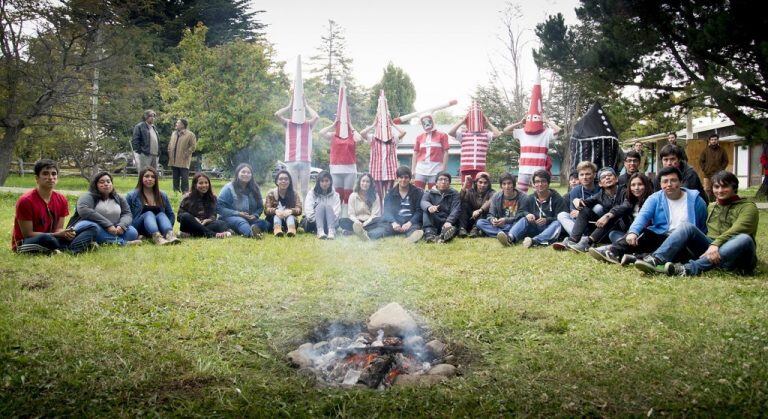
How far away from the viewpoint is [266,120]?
1485cm

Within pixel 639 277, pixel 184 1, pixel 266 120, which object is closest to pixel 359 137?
pixel 184 1

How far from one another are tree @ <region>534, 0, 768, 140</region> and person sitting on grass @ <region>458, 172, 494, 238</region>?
2.57m

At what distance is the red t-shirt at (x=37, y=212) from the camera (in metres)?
5.06

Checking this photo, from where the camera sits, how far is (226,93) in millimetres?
14742

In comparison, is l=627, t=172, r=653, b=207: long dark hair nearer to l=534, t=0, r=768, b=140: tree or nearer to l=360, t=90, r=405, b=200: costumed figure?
l=534, t=0, r=768, b=140: tree

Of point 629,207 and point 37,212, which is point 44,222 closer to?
point 37,212

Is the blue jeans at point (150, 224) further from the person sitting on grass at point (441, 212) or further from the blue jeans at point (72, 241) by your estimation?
the person sitting on grass at point (441, 212)

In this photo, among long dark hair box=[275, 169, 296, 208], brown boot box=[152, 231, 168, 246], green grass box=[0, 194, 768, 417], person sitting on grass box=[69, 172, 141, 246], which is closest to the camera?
green grass box=[0, 194, 768, 417]

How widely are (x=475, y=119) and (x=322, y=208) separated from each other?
108 inches

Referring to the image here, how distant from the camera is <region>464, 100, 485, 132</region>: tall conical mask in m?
8.19

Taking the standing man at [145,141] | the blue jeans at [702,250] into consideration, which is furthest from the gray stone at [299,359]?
the standing man at [145,141]

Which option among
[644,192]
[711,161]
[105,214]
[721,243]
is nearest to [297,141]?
[105,214]

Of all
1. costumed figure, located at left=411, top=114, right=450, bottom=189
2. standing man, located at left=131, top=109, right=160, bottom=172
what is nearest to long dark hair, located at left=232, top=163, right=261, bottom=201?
costumed figure, located at left=411, top=114, right=450, bottom=189

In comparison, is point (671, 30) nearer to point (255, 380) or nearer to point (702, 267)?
point (702, 267)
